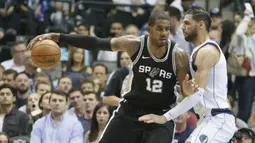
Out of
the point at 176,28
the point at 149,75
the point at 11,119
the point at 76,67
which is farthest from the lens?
the point at 76,67

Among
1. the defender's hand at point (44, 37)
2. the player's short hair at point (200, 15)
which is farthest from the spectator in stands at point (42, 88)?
the player's short hair at point (200, 15)

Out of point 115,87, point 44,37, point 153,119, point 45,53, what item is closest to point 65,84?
point 115,87

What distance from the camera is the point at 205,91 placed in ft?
26.2

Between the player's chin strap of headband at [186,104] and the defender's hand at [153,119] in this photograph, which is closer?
the player's chin strap of headband at [186,104]

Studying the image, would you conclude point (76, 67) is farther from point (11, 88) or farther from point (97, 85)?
point (11, 88)

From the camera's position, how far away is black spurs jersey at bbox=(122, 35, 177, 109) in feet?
26.8

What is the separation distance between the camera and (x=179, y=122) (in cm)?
1117

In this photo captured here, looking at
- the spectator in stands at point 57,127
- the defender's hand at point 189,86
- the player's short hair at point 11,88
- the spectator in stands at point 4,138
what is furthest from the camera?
the player's short hair at point 11,88

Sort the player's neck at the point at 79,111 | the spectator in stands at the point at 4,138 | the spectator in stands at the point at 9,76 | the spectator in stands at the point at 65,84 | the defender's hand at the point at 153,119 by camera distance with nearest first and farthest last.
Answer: the defender's hand at the point at 153,119 < the spectator in stands at the point at 4,138 < the player's neck at the point at 79,111 < the spectator in stands at the point at 65,84 < the spectator in stands at the point at 9,76

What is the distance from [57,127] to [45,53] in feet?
9.52

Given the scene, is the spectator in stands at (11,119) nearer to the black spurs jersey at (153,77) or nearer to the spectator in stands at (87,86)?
the spectator in stands at (87,86)

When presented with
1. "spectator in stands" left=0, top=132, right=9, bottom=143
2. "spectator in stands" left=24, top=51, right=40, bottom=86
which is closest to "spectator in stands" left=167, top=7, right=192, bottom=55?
"spectator in stands" left=24, top=51, right=40, bottom=86

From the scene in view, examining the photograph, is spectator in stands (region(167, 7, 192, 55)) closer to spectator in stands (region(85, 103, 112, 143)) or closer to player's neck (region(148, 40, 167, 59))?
spectator in stands (region(85, 103, 112, 143))

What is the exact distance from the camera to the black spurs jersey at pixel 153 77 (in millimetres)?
8156
